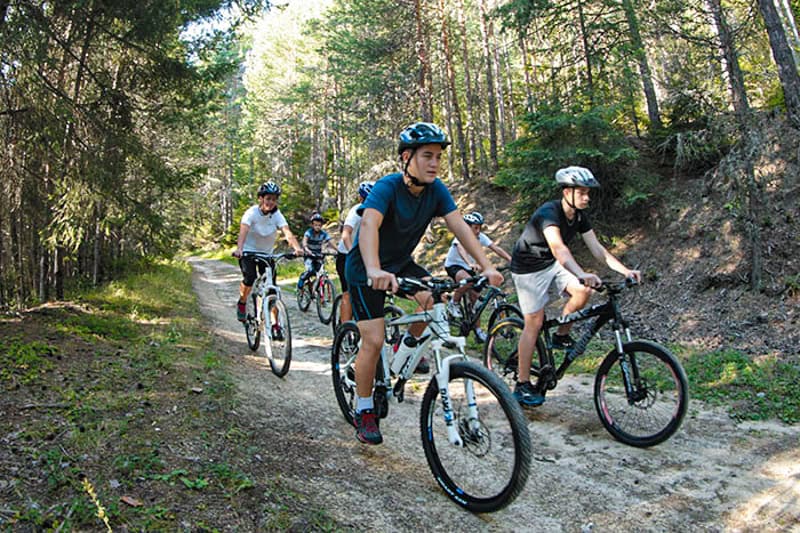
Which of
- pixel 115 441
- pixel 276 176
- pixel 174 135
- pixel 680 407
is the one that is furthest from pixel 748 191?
pixel 276 176

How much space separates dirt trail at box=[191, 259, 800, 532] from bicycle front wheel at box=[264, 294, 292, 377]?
82cm

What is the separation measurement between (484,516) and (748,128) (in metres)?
8.84

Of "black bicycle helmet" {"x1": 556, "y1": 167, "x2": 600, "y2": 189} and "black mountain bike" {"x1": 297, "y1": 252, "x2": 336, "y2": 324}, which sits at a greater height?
"black bicycle helmet" {"x1": 556, "y1": 167, "x2": 600, "y2": 189}

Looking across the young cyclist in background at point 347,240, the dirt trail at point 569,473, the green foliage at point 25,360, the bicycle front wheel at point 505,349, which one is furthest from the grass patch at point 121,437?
the bicycle front wheel at point 505,349

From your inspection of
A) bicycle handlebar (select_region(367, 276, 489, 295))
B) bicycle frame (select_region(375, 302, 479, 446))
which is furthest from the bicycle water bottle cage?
bicycle handlebar (select_region(367, 276, 489, 295))

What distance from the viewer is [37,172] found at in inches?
377

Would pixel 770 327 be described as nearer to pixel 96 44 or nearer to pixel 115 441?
pixel 115 441

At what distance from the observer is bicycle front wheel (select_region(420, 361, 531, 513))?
309cm

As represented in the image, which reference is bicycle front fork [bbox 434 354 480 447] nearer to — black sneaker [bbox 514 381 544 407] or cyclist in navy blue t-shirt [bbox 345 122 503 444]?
cyclist in navy blue t-shirt [bbox 345 122 503 444]

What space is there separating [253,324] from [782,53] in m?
10.6

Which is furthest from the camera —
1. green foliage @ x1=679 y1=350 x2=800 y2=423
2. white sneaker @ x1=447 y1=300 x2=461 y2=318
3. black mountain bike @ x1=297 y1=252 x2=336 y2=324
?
black mountain bike @ x1=297 y1=252 x2=336 y2=324

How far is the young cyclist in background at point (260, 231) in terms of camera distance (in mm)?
7316

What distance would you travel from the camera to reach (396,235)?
3.95 metres

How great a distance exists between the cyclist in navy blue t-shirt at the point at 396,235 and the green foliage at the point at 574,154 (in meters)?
8.92
